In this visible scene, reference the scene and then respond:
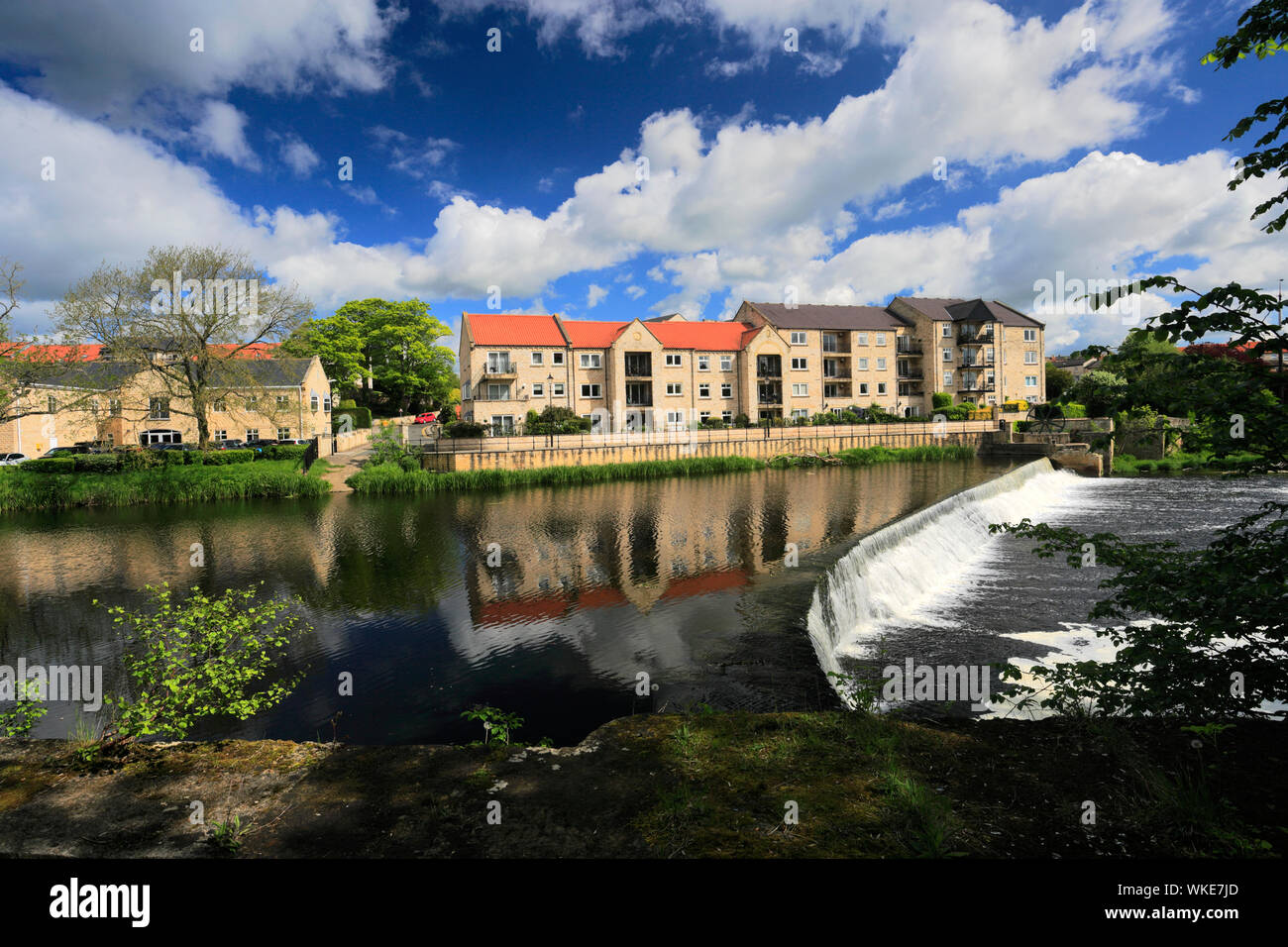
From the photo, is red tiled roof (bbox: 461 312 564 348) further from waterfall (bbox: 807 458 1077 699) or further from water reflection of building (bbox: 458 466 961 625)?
waterfall (bbox: 807 458 1077 699)

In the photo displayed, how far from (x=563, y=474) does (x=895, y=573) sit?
25232 millimetres

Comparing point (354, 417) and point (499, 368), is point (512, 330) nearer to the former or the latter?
point (499, 368)

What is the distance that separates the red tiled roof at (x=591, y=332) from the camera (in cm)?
5318

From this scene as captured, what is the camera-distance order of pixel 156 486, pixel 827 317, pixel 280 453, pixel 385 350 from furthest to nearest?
pixel 385 350, pixel 827 317, pixel 280 453, pixel 156 486

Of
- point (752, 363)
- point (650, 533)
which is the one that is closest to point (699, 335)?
point (752, 363)

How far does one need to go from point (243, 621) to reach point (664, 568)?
1086cm

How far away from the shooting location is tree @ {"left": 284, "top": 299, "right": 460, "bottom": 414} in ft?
205

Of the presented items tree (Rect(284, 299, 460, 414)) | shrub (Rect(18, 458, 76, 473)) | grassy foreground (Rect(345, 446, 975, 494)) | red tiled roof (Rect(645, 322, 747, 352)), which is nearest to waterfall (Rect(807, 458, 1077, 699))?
grassy foreground (Rect(345, 446, 975, 494))

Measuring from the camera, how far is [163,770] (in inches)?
193

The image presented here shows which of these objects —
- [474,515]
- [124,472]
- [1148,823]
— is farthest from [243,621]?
[124,472]

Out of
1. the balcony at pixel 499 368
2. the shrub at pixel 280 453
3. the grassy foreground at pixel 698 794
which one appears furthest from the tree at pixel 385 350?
the grassy foreground at pixel 698 794

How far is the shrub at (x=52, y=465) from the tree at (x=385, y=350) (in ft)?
99.4

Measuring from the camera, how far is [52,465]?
31.5 m

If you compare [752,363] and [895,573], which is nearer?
[895,573]
